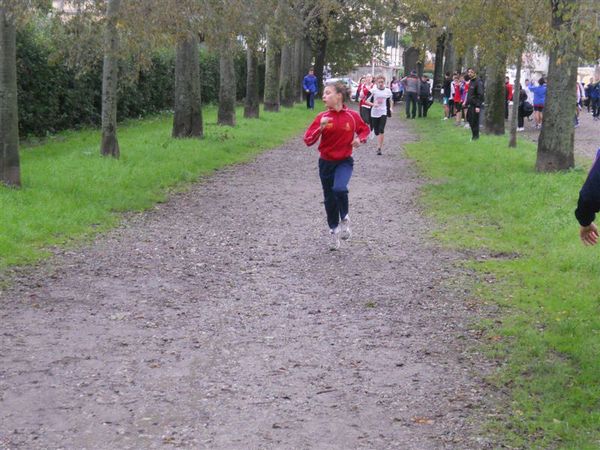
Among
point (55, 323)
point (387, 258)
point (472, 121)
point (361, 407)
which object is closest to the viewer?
point (361, 407)

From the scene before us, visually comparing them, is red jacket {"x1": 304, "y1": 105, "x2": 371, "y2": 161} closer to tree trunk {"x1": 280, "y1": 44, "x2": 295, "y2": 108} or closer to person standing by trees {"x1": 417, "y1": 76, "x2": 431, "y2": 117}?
person standing by trees {"x1": 417, "y1": 76, "x2": 431, "y2": 117}

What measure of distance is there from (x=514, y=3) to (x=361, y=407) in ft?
51.6

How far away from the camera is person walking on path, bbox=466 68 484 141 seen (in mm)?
26609

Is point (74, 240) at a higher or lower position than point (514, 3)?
lower

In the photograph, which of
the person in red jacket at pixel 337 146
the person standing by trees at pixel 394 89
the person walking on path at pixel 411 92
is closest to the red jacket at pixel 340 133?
the person in red jacket at pixel 337 146

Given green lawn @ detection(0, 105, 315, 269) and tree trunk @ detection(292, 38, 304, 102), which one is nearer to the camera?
green lawn @ detection(0, 105, 315, 269)

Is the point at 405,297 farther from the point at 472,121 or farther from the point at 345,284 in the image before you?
the point at 472,121

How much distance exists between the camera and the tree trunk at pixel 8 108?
536 inches

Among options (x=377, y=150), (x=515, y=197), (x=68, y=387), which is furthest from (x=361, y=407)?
(x=377, y=150)

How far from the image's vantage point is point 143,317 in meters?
7.94

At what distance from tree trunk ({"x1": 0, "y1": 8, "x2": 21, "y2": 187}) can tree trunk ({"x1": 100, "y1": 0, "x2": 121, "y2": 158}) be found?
2383 mm

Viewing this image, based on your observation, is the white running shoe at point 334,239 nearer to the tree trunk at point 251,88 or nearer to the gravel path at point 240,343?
the gravel path at point 240,343

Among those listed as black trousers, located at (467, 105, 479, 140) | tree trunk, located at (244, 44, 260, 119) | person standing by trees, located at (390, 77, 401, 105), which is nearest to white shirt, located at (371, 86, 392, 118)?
black trousers, located at (467, 105, 479, 140)

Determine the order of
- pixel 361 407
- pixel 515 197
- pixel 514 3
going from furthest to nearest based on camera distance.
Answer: pixel 514 3 < pixel 515 197 < pixel 361 407
